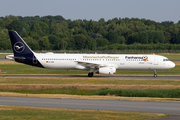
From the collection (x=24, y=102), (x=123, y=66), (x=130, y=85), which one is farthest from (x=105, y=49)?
(x=24, y=102)

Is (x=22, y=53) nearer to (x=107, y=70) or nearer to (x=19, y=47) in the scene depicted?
(x=19, y=47)

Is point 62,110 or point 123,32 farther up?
point 123,32

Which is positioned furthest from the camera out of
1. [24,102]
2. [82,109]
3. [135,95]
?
[135,95]

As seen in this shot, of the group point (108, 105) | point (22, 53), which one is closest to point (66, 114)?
point (108, 105)

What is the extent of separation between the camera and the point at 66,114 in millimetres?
17516

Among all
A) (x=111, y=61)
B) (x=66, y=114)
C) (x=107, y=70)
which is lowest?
(x=66, y=114)

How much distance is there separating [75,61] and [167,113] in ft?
85.5

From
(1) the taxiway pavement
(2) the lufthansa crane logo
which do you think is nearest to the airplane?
(2) the lufthansa crane logo

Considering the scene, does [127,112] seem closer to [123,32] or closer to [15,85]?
[15,85]

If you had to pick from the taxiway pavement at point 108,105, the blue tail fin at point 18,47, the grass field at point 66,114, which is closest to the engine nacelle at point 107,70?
the blue tail fin at point 18,47

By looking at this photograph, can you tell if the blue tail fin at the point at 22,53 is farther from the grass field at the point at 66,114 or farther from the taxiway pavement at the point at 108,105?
the grass field at the point at 66,114

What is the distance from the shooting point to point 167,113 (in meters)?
17.9

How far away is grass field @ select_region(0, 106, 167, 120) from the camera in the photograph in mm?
16478

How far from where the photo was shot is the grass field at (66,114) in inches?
649
